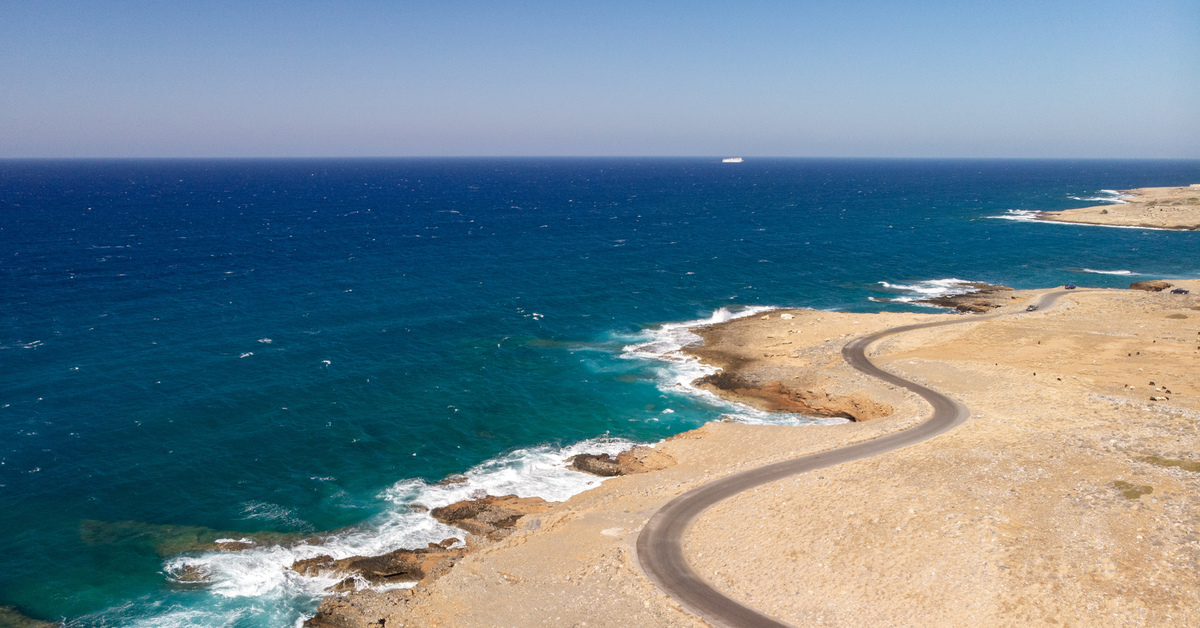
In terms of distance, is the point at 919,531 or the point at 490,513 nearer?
the point at 919,531

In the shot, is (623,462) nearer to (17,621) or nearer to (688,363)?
(688,363)

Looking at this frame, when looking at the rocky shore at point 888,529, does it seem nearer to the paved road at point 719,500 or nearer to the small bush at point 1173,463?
the small bush at point 1173,463

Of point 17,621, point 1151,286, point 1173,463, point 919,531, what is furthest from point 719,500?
point 1151,286

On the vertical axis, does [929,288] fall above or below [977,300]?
above

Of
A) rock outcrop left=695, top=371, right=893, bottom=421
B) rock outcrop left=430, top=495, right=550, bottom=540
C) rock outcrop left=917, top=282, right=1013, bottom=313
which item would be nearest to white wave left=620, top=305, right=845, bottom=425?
rock outcrop left=695, top=371, right=893, bottom=421

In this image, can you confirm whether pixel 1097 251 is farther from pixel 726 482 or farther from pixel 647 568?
pixel 647 568

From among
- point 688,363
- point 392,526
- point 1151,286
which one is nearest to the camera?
point 392,526

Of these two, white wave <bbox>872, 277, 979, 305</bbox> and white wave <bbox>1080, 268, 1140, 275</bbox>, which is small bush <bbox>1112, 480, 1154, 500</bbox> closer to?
white wave <bbox>872, 277, 979, 305</bbox>

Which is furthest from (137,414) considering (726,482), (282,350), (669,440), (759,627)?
(759,627)
